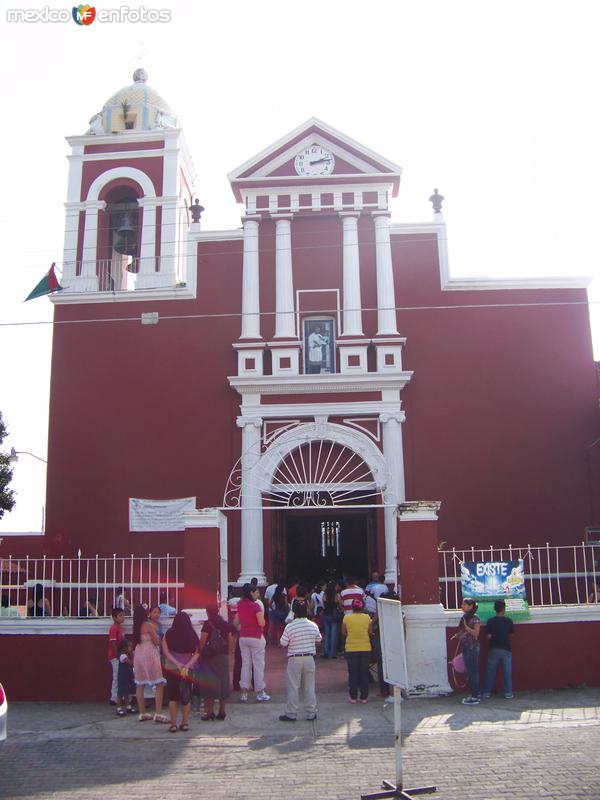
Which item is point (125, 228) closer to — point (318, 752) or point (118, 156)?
point (118, 156)

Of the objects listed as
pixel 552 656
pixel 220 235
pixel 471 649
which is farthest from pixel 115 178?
pixel 552 656

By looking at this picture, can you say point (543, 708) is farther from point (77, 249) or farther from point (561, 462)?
point (77, 249)

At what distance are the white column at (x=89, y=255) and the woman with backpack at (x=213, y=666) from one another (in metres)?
10.5

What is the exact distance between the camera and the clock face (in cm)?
1906

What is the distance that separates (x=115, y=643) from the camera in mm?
11422

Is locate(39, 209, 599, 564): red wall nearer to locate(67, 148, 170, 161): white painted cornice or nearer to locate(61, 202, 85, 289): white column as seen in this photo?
locate(61, 202, 85, 289): white column

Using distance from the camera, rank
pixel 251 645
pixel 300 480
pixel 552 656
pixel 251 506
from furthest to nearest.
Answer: pixel 300 480 → pixel 251 506 → pixel 552 656 → pixel 251 645

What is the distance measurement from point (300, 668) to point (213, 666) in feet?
3.51

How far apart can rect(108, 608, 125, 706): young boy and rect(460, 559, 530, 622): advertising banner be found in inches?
182

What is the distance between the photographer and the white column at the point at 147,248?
62.3 feet

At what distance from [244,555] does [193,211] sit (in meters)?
7.71

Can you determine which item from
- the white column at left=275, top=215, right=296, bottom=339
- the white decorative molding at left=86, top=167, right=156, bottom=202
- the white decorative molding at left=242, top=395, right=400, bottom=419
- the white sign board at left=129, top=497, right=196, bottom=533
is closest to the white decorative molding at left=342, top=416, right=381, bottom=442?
the white decorative molding at left=242, top=395, right=400, bottom=419

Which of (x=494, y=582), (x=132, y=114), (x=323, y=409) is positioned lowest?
(x=494, y=582)

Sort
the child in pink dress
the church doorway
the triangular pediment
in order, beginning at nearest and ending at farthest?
the child in pink dress < the triangular pediment < the church doorway
